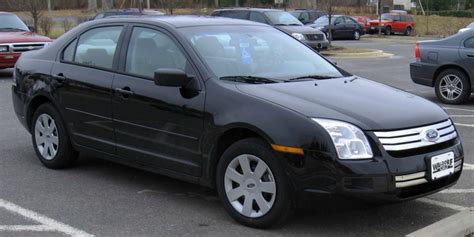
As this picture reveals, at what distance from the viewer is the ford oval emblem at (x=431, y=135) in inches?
175

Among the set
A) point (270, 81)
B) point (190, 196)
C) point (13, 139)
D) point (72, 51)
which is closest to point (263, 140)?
point (270, 81)

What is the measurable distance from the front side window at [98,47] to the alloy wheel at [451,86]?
737 centimetres

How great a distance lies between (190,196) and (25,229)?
1.47m

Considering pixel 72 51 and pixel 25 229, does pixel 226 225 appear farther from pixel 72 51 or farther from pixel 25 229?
Result: pixel 72 51

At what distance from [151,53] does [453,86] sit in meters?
7.50

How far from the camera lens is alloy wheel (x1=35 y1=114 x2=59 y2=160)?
6.32 metres

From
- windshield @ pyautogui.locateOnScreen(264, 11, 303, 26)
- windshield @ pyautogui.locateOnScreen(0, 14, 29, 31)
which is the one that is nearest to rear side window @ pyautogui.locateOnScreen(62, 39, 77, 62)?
windshield @ pyautogui.locateOnScreen(0, 14, 29, 31)

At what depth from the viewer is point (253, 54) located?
5344mm

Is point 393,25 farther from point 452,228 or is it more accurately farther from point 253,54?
point 452,228

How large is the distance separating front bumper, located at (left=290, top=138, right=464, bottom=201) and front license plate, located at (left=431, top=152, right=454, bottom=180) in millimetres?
80

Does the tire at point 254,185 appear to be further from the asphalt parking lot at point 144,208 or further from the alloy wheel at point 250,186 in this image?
the asphalt parking lot at point 144,208

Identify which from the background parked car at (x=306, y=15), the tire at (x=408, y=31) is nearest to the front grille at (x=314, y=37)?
the background parked car at (x=306, y=15)

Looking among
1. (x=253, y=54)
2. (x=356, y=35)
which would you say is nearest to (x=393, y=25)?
(x=356, y=35)

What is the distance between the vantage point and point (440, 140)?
456 cm
